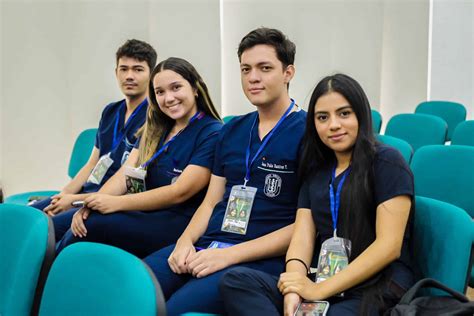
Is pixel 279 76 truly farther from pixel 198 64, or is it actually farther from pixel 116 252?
pixel 198 64

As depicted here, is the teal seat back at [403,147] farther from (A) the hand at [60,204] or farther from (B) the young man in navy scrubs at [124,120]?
(A) the hand at [60,204]

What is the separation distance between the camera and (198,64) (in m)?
4.89

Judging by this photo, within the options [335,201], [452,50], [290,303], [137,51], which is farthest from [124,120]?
[452,50]

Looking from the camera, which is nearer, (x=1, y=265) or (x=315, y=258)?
(x=1, y=265)

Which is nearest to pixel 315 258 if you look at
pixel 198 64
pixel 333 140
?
pixel 333 140

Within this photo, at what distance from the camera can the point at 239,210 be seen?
7.32ft

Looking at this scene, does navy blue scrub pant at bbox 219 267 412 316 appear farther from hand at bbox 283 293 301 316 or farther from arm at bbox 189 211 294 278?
arm at bbox 189 211 294 278

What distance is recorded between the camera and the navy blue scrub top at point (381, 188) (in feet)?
5.93

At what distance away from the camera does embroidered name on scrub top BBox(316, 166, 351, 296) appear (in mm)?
1860

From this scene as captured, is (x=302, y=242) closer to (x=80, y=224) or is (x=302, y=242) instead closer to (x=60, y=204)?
(x=80, y=224)

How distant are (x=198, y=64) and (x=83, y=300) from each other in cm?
363

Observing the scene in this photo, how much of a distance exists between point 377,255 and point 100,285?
83 cm

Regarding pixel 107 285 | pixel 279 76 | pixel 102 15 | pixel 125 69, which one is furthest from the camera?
pixel 102 15

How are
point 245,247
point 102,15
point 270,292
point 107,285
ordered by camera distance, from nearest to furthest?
point 107,285, point 270,292, point 245,247, point 102,15
